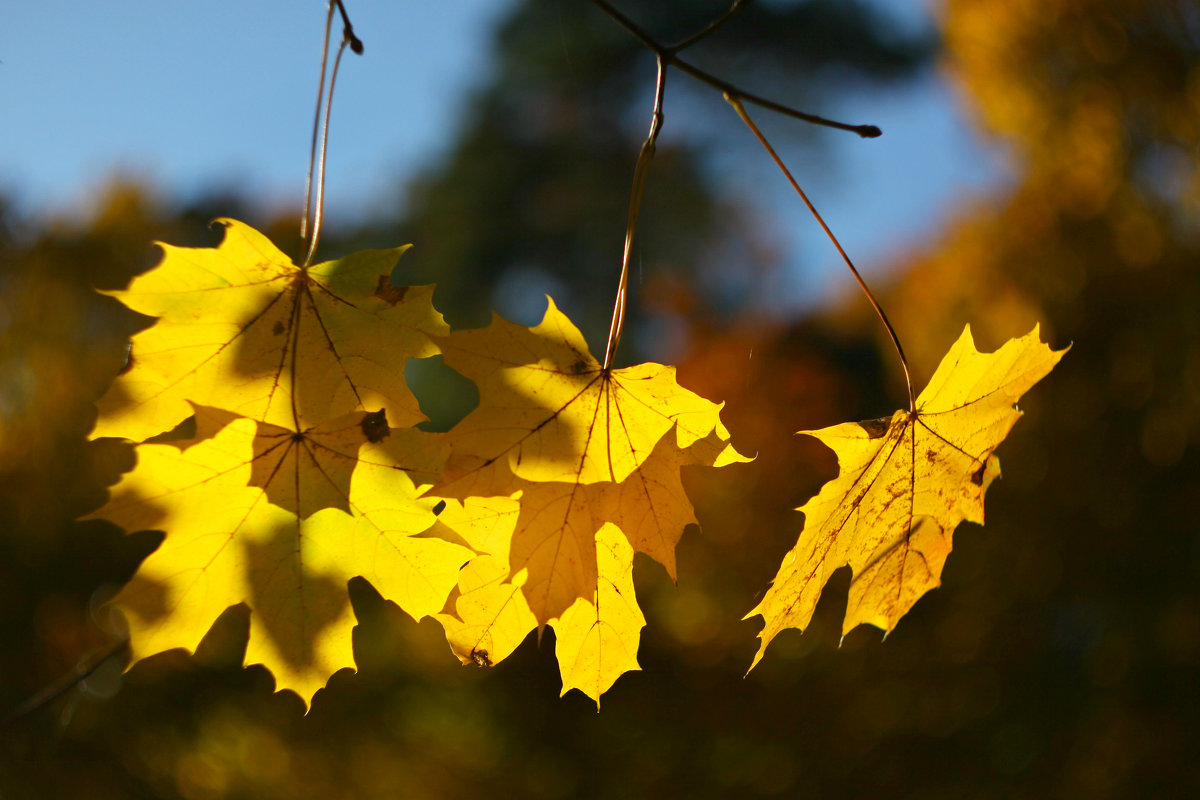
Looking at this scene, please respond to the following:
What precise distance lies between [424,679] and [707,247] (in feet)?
17.7

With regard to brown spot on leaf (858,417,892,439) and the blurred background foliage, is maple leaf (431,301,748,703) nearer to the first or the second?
brown spot on leaf (858,417,892,439)

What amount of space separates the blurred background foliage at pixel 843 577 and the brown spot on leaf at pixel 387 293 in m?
1.35

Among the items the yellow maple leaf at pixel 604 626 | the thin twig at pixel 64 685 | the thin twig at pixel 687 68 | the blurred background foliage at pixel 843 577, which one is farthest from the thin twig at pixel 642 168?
the blurred background foliage at pixel 843 577

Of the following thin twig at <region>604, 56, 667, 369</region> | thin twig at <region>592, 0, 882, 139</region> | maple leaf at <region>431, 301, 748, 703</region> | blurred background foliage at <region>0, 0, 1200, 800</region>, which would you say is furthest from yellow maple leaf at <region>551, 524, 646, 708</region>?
blurred background foliage at <region>0, 0, 1200, 800</region>

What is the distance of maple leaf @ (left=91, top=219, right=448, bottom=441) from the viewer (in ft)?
1.38

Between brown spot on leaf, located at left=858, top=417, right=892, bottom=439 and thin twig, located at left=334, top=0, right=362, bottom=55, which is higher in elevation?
thin twig, located at left=334, top=0, right=362, bottom=55

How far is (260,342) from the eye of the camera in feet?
1.47

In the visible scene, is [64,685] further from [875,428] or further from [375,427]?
[875,428]

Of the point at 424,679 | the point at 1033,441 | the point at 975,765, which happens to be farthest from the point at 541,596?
the point at 1033,441

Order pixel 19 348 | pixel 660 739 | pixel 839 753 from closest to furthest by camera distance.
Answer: pixel 660 739 → pixel 839 753 → pixel 19 348

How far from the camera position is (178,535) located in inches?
17.6

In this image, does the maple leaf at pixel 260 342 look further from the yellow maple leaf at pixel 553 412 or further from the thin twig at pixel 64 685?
the thin twig at pixel 64 685

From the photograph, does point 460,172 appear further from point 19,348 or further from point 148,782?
point 148,782

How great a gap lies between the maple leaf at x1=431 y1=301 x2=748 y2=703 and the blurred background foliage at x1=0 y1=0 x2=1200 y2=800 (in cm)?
136
